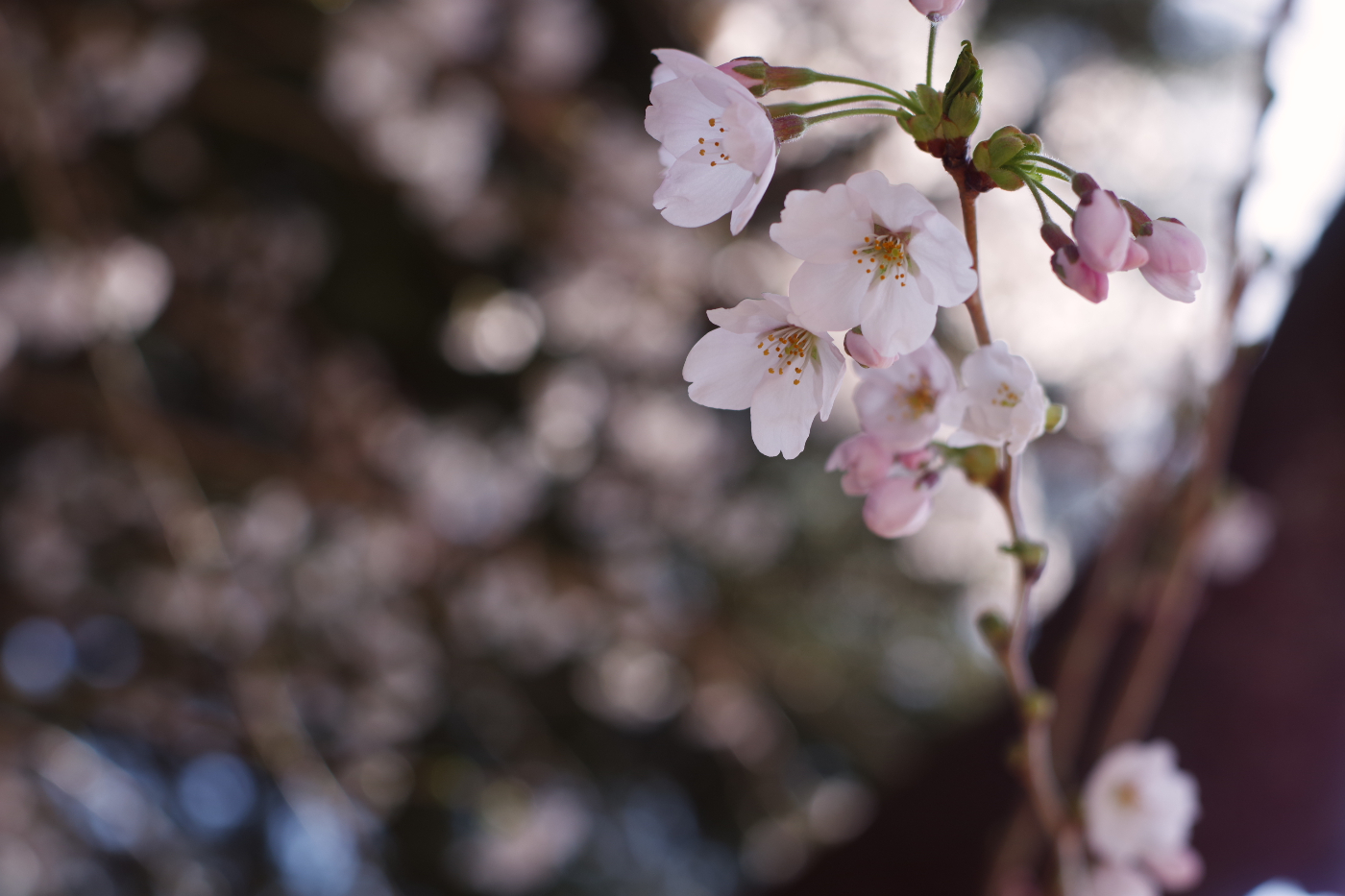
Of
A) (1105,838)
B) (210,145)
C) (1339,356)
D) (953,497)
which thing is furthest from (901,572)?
(210,145)

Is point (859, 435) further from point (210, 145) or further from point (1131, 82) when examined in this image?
point (210, 145)

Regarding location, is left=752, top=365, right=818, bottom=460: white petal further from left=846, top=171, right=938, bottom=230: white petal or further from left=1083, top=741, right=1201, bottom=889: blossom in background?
left=1083, top=741, right=1201, bottom=889: blossom in background

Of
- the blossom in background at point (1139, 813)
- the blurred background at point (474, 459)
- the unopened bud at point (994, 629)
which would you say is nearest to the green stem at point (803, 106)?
the unopened bud at point (994, 629)

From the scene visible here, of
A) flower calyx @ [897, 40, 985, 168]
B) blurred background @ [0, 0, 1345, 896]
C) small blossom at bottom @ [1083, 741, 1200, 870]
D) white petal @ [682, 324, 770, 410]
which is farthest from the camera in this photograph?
blurred background @ [0, 0, 1345, 896]

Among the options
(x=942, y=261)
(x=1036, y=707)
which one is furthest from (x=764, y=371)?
(x=1036, y=707)

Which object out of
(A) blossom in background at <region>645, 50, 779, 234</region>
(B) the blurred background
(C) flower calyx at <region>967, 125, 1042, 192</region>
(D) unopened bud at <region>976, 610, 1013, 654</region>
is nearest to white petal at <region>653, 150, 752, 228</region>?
(A) blossom in background at <region>645, 50, 779, 234</region>

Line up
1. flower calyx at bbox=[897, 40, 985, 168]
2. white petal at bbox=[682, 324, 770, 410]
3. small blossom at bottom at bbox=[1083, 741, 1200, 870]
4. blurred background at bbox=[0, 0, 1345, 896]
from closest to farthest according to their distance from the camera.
Answer: flower calyx at bbox=[897, 40, 985, 168] → white petal at bbox=[682, 324, 770, 410] → small blossom at bottom at bbox=[1083, 741, 1200, 870] → blurred background at bbox=[0, 0, 1345, 896]

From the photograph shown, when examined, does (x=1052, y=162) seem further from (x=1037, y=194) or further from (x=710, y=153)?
(x=710, y=153)

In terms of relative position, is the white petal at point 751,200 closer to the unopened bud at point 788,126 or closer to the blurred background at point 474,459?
the unopened bud at point 788,126

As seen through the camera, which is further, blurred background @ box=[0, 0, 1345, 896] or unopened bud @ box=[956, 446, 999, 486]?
blurred background @ box=[0, 0, 1345, 896]
